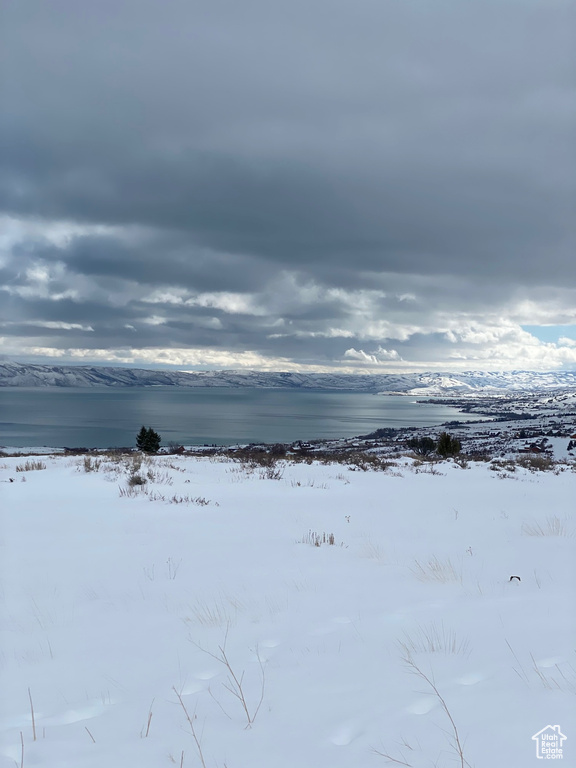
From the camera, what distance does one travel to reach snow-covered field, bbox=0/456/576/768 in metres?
2.52

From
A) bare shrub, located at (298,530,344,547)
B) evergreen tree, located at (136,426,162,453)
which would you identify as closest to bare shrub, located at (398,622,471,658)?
bare shrub, located at (298,530,344,547)

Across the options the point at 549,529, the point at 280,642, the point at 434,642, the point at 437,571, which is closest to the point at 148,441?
the point at 549,529

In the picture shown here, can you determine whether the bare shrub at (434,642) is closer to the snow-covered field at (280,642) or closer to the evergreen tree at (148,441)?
the snow-covered field at (280,642)

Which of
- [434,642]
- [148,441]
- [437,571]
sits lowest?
[148,441]

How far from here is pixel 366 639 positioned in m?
3.73

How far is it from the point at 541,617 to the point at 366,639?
1.55 m

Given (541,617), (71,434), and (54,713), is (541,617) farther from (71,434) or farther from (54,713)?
(71,434)

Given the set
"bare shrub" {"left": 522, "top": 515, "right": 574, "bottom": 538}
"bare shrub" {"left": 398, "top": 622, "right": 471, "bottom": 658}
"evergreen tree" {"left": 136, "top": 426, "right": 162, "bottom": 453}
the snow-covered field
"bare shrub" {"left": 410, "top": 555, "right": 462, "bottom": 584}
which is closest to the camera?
the snow-covered field

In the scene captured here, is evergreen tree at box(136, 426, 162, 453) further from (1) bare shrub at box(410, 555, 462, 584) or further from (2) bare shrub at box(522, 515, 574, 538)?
(1) bare shrub at box(410, 555, 462, 584)

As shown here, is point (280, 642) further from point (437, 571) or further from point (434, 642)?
point (437, 571)

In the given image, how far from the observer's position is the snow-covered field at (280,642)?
99.3 inches

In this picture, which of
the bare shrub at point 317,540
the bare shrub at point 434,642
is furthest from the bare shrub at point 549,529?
the bare shrub at point 434,642

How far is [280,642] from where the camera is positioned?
12.3ft

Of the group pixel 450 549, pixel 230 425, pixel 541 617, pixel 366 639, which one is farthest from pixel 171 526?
pixel 230 425
